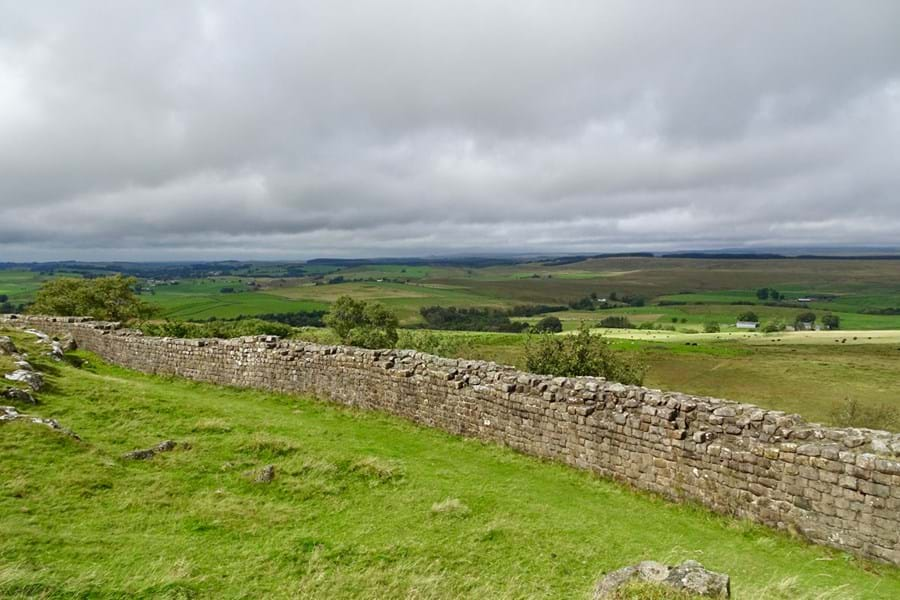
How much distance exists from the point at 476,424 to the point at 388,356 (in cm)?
393

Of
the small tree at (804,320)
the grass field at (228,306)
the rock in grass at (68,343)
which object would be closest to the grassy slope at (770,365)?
the small tree at (804,320)

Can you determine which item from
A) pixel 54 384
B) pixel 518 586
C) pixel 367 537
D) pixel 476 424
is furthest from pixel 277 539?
pixel 54 384

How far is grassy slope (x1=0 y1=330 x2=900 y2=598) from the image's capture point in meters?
6.09

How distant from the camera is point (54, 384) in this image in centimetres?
1388

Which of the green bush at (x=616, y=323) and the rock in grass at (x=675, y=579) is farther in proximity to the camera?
the green bush at (x=616, y=323)

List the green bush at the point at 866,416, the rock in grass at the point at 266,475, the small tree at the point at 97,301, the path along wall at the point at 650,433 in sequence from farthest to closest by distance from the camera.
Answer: the green bush at the point at 866,416
the small tree at the point at 97,301
the rock in grass at the point at 266,475
the path along wall at the point at 650,433

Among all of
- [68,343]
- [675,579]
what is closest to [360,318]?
[68,343]

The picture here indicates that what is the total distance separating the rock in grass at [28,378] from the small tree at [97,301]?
26136 mm

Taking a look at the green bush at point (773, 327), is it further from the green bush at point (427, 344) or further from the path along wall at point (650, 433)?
the path along wall at point (650, 433)

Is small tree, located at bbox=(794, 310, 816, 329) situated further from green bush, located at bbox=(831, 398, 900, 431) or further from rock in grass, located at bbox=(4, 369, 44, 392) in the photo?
rock in grass, located at bbox=(4, 369, 44, 392)

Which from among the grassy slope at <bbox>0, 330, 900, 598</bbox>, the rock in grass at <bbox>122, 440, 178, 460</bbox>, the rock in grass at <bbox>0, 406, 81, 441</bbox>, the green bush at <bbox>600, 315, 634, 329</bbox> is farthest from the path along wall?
the green bush at <bbox>600, 315, 634, 329</bbox>

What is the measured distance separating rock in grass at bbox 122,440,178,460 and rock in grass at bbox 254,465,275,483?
2129 mm

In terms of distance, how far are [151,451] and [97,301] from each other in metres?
33.3

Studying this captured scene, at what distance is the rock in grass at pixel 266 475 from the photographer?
9281mm
